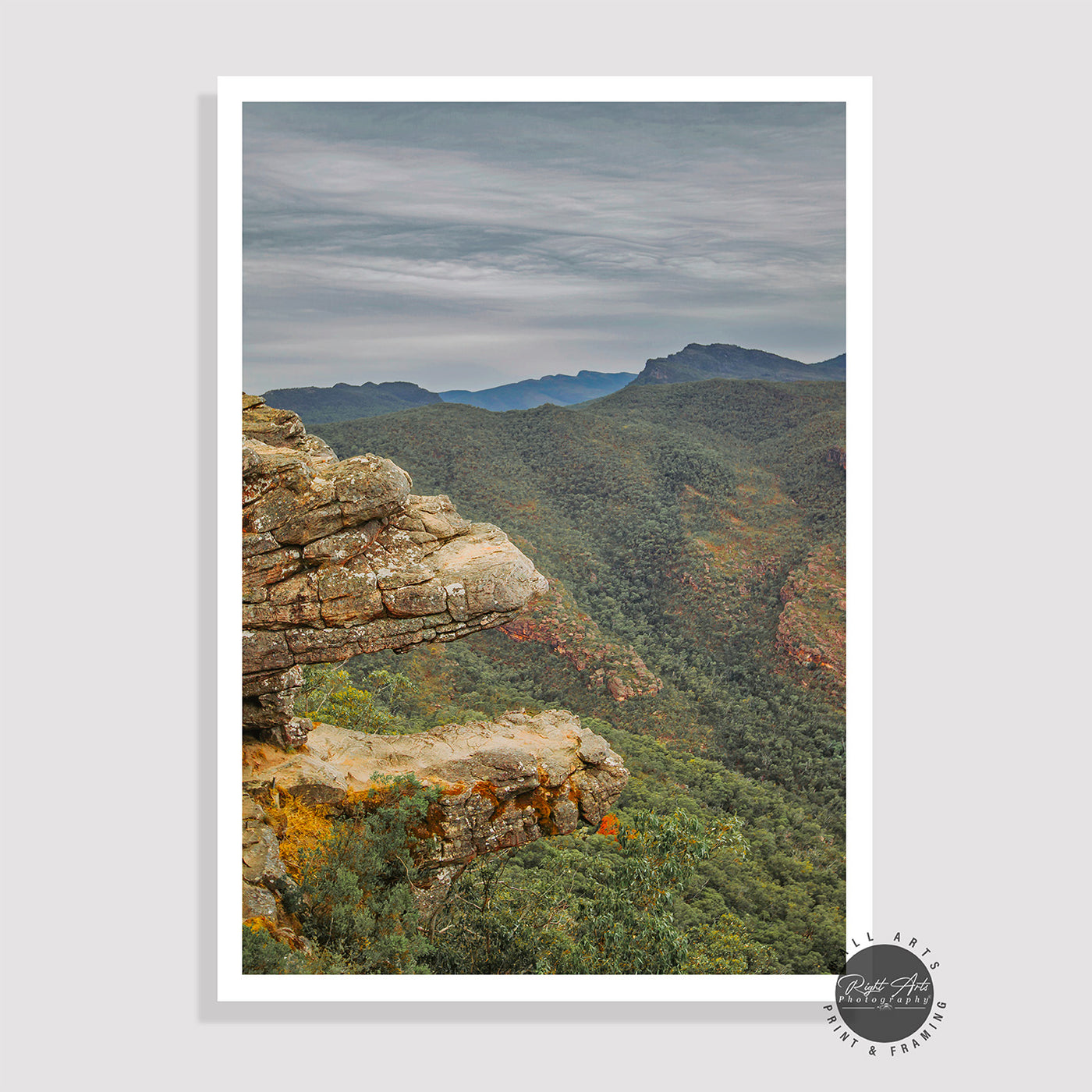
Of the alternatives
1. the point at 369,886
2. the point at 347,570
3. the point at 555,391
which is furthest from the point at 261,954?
the point at 555,391

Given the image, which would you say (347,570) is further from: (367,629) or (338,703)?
(338,703)


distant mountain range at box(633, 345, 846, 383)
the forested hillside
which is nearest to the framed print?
the forested hillside

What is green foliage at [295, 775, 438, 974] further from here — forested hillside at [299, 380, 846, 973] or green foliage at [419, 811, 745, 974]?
forested hillside at [299, 380, 846, 973]

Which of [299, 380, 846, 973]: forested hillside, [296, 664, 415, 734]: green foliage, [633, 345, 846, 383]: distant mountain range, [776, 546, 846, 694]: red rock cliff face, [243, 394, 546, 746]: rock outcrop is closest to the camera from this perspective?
[243, 394, 546, 746]: rock outcrop

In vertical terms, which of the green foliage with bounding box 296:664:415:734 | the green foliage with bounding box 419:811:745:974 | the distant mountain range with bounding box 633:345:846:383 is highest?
the distant mountain range with bounding box 633:345:846:383

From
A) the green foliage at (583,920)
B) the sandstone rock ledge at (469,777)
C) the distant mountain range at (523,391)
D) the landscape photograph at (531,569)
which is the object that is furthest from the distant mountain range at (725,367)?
the sandstone rock ledge at (469,777)

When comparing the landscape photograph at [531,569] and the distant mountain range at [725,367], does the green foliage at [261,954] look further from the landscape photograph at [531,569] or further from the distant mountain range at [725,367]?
the distant mountain range at [725,367]
